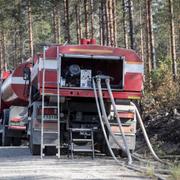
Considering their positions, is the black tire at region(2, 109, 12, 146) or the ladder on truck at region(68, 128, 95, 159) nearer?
the ladder on truck at region(68, 128, 95, 159)

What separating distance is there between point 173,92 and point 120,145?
10.6m

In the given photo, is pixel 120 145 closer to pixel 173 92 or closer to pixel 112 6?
pixel 173 92

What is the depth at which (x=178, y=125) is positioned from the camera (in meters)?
17.5

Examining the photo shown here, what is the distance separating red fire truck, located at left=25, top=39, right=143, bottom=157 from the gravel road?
2.87ft

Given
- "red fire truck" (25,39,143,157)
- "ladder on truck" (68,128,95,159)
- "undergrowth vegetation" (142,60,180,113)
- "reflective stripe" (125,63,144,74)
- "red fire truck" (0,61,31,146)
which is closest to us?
"ladder on truck" (68,128,95,159)

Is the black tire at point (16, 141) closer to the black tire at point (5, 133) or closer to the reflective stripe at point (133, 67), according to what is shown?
the black tire at point (5, 133)

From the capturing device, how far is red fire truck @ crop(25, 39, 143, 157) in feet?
48.8

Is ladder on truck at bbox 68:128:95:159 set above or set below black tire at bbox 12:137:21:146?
above

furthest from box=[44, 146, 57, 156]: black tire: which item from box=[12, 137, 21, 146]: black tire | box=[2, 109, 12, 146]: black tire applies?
box=[12, 137, 21, 146]: black tire

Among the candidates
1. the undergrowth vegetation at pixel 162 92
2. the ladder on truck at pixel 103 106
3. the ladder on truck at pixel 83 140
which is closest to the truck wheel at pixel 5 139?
the undergrowth vegetation at pixel 162 92

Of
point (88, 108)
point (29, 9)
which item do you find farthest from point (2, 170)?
point (29, 9)

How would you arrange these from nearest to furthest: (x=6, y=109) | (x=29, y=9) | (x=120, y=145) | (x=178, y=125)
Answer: (x=120, y=145) → (x=178, y=125) → (x=6, y=109) → (x=29, y=9)

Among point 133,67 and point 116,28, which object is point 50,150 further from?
point 116,28

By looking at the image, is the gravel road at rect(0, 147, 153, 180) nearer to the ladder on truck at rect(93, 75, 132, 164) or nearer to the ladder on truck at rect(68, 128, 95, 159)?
the ladder on truck at rect(68, 128, 95, 159)
